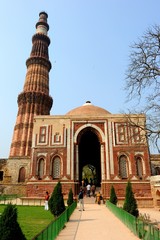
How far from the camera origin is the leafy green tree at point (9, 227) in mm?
3807

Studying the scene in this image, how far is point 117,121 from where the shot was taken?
20969mm

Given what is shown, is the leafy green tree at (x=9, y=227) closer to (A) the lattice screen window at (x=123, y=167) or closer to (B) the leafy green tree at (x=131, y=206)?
(B) the leafy green tree at (x=131, y=206)

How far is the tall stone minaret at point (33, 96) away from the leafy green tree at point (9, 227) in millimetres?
24450

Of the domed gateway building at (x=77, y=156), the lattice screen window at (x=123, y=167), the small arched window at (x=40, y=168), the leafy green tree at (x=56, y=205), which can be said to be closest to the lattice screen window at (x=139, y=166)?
the domed gateway building at (x=77, y=156)

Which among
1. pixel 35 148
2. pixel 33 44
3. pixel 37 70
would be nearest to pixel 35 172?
pixel 35 148

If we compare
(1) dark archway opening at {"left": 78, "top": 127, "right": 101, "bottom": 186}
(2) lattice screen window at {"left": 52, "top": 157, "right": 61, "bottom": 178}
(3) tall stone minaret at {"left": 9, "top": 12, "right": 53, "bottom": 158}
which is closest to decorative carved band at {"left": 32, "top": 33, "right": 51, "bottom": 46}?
(3) tall stone minaret at {"left": 9, "top": 12, "right": 53, "bottom": 158}

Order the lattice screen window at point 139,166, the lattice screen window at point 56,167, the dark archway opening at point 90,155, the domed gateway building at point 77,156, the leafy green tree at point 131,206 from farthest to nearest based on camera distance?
the dark archway opening at point 90,155
the lattice screen window at point 56,167
the lattice screen window at point 139,166
the domed gateway building at point 77,156
the leafy green tree at point 131,206

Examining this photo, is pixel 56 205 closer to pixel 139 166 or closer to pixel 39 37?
pixel 139 166

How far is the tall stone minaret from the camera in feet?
95.1

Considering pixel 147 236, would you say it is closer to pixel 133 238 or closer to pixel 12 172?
pixel 133 238

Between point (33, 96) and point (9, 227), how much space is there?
2872 cm

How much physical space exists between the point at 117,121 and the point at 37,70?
60.4 ft

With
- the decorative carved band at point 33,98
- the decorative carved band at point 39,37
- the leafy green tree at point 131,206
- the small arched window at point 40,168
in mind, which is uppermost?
the decorative carved band at point 39,37

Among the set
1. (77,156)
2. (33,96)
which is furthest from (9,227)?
(33,96)
